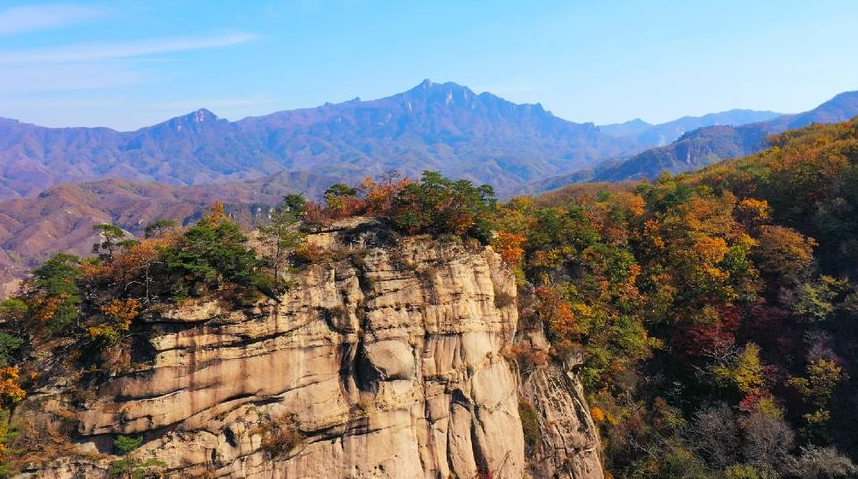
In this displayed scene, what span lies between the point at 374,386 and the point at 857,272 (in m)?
32.8

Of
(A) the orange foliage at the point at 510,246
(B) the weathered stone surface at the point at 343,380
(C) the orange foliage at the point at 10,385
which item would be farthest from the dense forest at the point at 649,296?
(B) the weathered stone surface at the point at 343,380

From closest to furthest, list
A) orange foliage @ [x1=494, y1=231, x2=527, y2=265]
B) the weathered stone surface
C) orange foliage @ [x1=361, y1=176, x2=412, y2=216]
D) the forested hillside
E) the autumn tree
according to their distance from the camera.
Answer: the weathered stone surface < the autumn tree < the forested hillside < orange foliage @ [x1=361, y1=176, x2=412, y2=216] < orange foliage @ [x1=494, y1=231, x2=527, y2=265]

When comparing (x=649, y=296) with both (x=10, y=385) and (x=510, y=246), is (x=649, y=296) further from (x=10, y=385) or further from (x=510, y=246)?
(x=10, y=385)

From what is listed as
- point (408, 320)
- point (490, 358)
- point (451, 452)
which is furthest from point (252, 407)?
point (490, 358)

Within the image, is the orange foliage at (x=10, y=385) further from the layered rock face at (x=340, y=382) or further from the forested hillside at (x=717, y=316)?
the forested hillside at (x=717, y=316)

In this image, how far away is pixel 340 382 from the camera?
945 inches

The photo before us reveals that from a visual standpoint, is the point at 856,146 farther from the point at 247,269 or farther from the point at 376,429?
the point at 247,269

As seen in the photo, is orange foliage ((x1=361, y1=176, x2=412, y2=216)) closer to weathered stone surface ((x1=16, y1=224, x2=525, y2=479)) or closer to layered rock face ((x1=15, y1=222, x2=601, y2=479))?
layered rock face ((x1=15, y1=222, x2=601, y2=479))

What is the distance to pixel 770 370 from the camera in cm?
2955

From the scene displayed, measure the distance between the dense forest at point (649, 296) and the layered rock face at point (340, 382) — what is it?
1245mm

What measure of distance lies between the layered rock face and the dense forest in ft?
4.09

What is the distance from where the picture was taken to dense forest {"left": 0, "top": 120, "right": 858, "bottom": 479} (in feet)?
73.8

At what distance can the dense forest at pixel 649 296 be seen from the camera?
73.8 ft

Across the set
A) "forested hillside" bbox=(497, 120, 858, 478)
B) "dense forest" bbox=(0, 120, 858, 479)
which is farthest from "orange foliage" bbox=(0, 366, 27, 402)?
"forested hillside" bbox=(497, 120, 858, 478)
